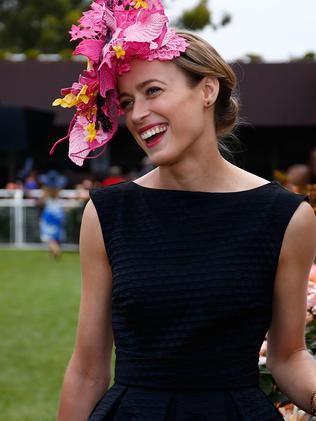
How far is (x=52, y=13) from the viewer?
44438 millimetres

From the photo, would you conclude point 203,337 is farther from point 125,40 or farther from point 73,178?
point 73,178

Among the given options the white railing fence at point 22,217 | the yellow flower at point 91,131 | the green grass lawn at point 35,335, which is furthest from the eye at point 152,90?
the white railing fence at point 22,217

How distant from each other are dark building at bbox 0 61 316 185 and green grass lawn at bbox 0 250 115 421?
815 centimetres

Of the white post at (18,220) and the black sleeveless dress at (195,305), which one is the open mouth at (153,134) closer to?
the black sleeveless dress at (195,305)

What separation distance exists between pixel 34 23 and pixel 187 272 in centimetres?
4341

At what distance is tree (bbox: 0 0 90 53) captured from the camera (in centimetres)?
4262

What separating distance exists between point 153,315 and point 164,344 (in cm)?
7


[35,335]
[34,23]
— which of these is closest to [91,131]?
[35,335]

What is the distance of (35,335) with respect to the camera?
9.23m

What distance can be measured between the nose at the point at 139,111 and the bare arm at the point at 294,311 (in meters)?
0.40

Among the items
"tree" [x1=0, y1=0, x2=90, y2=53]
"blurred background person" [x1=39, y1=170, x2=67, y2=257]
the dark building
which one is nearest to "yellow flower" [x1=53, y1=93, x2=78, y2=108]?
"blurred background person" [x1=39, y1=170, x2=67, y2=257]

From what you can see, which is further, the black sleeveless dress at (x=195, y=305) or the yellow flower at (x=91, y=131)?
the yellow flower at (x=91, y=131)

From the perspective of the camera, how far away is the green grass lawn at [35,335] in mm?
6577

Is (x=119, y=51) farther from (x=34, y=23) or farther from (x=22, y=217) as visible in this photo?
(x=34, y=23)
